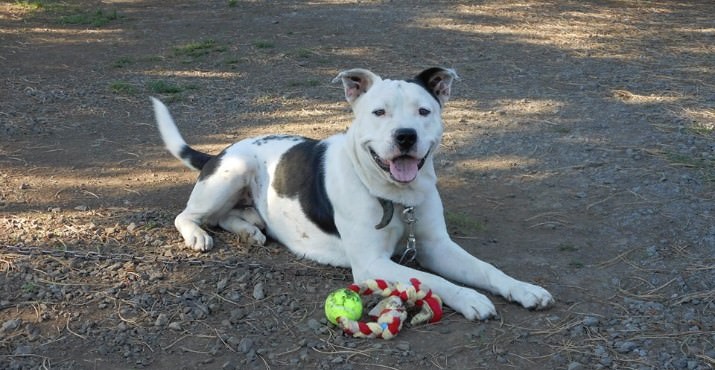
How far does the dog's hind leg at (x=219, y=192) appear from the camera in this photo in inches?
228

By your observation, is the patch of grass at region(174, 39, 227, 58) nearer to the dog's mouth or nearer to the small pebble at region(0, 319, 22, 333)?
the dog's mouth

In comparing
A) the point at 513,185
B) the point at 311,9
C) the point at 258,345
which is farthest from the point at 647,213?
the point at 311,9

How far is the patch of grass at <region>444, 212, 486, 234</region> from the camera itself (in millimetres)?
5855

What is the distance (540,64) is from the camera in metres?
10.6

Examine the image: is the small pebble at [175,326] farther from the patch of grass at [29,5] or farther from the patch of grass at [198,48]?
the patch of grass at [29,5]

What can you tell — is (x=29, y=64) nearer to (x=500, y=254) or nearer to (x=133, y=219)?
(x=133, y=219)

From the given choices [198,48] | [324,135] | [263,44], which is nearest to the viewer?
[324,135]

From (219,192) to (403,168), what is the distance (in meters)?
1.63

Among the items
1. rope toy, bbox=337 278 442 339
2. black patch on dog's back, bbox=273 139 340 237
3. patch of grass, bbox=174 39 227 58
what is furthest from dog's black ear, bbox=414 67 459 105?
patch of grass, bbox=174 39 227 58

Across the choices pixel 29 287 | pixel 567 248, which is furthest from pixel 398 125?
pixel 29 287

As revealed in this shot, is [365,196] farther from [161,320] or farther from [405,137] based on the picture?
[161,320]

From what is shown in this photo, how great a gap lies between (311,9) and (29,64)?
17.8 feet

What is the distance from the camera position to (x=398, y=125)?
4.72m

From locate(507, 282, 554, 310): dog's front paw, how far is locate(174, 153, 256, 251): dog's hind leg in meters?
2.08
